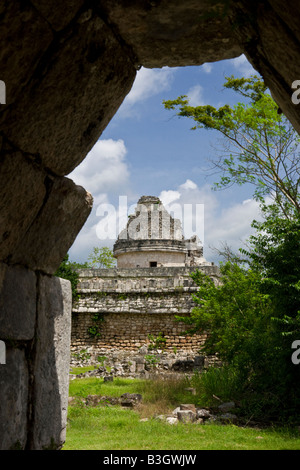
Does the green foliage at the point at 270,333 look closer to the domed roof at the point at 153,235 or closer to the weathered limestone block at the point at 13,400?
the weathered limestone block at the point at 13,400

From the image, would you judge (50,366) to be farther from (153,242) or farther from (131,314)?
(153,242)

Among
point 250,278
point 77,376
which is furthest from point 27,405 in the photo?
point 77,376

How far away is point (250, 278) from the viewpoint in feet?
43.2

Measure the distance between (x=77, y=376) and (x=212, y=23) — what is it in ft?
49.3

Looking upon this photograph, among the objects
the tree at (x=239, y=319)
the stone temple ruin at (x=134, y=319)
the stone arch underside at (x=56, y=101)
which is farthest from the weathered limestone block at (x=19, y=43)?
the stone temple ruin at (x=134, y=319)

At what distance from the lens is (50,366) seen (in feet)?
12.0

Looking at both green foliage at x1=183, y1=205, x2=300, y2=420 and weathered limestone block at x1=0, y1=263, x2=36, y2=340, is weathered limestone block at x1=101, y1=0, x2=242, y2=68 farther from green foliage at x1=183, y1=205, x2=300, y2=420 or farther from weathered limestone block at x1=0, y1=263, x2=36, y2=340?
green foliage at x1=183, y1=205, x2=300, y2=420

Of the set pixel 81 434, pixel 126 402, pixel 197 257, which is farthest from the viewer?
pixel 197 257

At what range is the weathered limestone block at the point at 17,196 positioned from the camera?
272 centimetres

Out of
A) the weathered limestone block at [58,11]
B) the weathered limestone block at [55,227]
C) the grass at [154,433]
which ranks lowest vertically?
the grass at [154,433]

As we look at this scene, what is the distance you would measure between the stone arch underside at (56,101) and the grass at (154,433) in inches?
141

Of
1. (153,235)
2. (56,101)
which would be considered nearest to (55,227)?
(56,101)

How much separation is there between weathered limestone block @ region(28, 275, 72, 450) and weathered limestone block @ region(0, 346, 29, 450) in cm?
13
